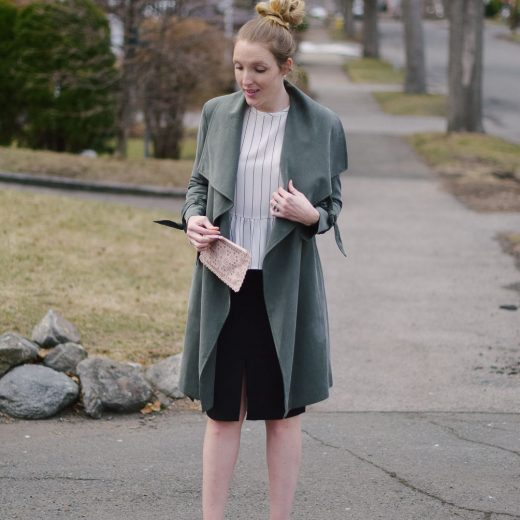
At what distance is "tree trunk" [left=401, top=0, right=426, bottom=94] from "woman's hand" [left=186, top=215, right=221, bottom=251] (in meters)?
29.6

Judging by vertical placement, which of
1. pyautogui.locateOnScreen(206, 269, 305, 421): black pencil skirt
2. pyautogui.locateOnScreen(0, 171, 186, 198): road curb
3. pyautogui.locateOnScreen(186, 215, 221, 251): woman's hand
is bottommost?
pyautogui.locateOnScreen(0, 171, 186, 198): road curb

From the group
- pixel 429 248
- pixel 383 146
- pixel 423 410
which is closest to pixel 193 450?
pixel 423 410

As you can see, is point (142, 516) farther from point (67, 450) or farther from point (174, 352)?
point (174, 352)

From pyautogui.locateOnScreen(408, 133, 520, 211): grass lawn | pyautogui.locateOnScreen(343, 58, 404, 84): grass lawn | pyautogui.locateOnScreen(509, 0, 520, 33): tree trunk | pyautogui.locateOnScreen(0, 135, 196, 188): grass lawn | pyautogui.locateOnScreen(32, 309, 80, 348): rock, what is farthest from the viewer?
pyautogui.locateOnScreen(509, 0, 520, 33): tree trunk

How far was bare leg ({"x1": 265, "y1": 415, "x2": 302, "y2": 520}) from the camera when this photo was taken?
4.10 m

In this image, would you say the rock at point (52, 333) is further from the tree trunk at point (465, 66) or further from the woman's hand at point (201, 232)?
the tree trunk at point (465, 66)

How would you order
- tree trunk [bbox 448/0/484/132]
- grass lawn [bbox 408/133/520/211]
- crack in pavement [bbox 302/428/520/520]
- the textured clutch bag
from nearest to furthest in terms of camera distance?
the textured clutch bag
crack in pavement [bbox 302/428/520/520]
grass lawn [bbox 408/133/520/211]
tree trunk [bbox 448/0/484/132]

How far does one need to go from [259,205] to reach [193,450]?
1784 millimetres

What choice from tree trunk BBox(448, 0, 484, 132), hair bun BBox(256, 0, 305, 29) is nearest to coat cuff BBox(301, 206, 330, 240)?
hair bun BBox(256, 0, 305, 29)

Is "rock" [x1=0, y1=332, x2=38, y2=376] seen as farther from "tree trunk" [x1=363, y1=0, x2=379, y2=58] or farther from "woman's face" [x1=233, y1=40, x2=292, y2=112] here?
"tree trunk" [x1=363, y1=0, x2=379, y2=58]

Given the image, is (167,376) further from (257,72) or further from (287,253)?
(257,72)

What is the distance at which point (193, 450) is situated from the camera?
540cm

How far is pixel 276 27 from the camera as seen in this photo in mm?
3908

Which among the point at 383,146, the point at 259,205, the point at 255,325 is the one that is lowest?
the point at 383,146
